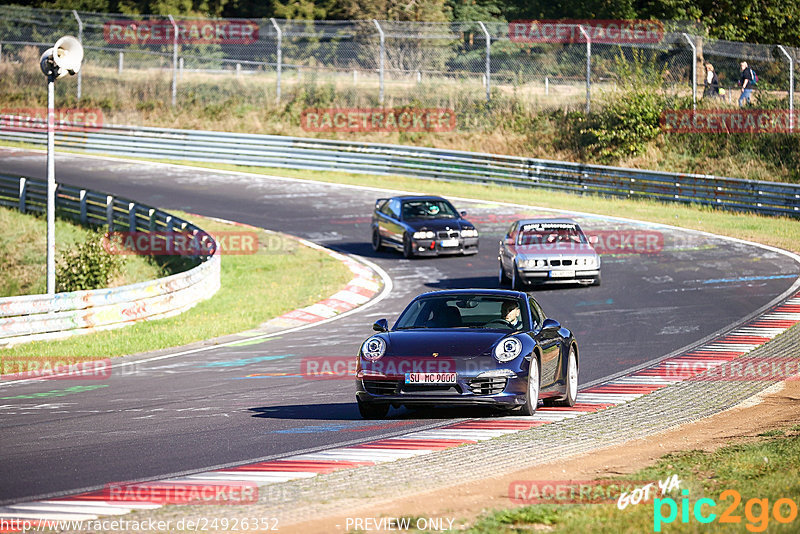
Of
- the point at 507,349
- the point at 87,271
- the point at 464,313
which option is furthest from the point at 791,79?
the point at 507,349

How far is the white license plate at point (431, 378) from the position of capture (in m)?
10.3

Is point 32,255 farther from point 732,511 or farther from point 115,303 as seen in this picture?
point 732,511

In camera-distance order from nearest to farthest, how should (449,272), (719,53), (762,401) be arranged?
(762,401) < (449,272) < (719,53)

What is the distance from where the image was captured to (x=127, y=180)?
38.1m

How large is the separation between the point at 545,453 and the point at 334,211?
2449 centimetres

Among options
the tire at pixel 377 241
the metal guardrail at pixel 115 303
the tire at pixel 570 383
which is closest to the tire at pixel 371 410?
the tire at pixel 570 383

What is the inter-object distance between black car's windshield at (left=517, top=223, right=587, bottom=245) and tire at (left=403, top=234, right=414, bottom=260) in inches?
154

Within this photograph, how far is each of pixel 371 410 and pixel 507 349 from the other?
146 cm

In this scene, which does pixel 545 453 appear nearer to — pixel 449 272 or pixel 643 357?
pixel 643 357

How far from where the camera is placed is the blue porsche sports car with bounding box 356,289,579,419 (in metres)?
10.3

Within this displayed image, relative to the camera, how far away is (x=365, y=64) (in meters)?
41.8

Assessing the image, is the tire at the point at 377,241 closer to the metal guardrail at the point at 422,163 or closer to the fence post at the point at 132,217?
the fence post at the point at 132,217

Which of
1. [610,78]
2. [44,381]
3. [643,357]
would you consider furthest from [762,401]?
[610,78]

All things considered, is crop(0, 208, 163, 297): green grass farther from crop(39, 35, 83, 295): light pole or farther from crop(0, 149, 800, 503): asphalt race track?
A: crop(39, 35, 83, 295): light pole
